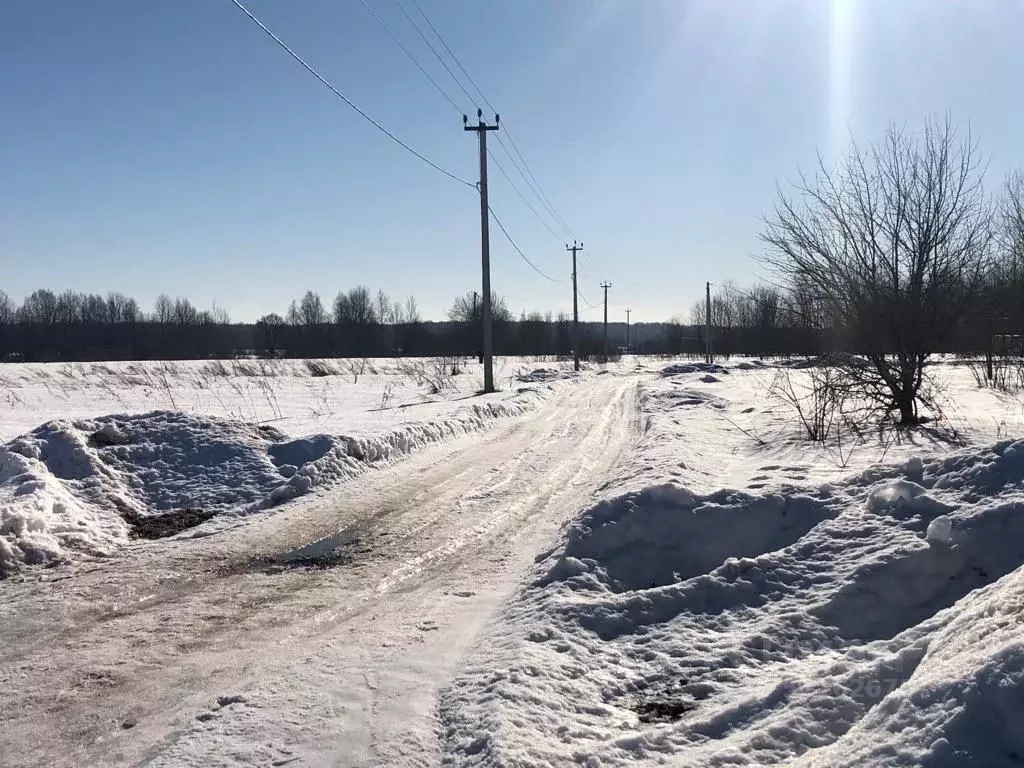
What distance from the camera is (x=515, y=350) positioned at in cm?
10544

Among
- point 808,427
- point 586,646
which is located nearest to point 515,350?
point 808,427

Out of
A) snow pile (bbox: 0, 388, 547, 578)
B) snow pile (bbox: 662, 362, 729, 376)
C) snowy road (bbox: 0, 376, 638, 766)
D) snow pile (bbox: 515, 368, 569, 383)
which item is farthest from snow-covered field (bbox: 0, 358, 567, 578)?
snow pile (bbox: 662, 362, 729, 376)

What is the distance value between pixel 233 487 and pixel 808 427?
807 cm

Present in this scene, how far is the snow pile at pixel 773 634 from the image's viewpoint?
2.56 meters

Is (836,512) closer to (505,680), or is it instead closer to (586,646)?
(586,646)

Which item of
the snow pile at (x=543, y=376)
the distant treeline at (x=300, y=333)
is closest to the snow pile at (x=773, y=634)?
the snow pile at (x=543, y=376)

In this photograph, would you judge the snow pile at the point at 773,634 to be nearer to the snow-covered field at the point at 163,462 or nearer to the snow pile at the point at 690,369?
the snow-covered field at the point at 163,462

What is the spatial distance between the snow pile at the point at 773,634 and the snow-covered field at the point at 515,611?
2 centimetres

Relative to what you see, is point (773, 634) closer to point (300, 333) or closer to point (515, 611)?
point (515, 611)

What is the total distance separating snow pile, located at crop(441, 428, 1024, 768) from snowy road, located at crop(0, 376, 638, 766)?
0.42 m

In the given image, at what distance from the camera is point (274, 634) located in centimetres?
458

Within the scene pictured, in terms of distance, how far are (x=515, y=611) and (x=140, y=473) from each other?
249 inches

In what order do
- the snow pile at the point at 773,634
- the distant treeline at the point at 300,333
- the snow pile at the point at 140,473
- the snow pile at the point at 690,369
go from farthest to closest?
the distant treeline at the point at 300,333 < the snow pile at the point at 690,369 < the snow pile at the point at 140,473 < the snow pile at the point at 773,634

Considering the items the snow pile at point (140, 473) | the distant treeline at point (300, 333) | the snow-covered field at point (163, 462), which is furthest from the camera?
the distant treeline at point (300, 333)
